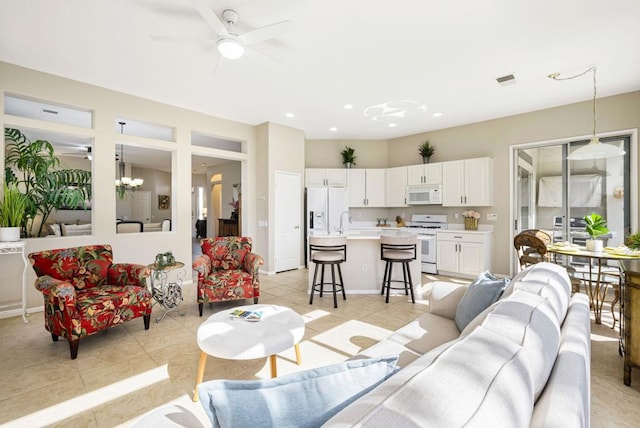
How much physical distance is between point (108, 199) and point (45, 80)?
159cm

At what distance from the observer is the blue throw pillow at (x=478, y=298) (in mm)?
1871

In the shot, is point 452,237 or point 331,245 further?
point 452,237

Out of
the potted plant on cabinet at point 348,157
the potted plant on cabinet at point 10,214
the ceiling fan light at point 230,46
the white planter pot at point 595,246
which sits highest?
the ceiling fan light at point 230,46

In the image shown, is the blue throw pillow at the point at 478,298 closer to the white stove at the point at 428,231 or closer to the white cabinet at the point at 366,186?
the white stove at the point at 428,231

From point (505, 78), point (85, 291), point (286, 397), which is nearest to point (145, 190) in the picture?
point (85, 291)

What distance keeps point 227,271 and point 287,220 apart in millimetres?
2262

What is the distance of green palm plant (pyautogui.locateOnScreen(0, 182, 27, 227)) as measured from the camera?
11.0ft

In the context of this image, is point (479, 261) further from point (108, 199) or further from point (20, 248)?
point (20, 248)

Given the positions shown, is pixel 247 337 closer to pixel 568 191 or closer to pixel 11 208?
pixel 11 208

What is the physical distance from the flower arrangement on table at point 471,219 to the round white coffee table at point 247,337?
4.46 metres

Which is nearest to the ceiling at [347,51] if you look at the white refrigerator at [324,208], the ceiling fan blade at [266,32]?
the ceiling fan blade at [266,32]

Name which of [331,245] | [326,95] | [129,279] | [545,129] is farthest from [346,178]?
[129,279]

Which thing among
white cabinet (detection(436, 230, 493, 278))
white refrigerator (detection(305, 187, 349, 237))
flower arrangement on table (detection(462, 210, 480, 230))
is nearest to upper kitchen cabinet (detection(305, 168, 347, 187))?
white refrigerator (detection(305, 187, 349, 237))

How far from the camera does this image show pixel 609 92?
166 inches
